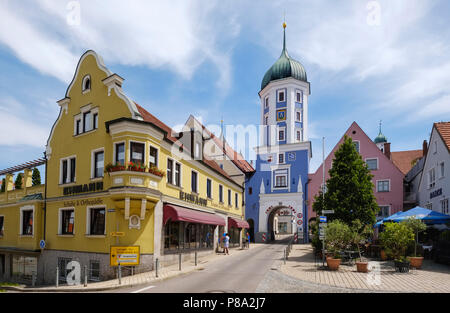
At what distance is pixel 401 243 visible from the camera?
16.9 metres

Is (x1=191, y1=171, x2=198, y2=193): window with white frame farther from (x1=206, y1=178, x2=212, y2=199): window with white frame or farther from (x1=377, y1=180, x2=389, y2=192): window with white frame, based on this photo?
(x1=377, y1=180, x2=389, y2=192): window with white frame

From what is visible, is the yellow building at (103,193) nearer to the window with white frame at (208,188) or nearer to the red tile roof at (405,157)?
the window with white frame at (208,188)

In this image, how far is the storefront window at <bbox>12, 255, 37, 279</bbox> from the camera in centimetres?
2231

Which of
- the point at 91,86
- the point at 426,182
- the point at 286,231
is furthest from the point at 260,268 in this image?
the point at 286,231

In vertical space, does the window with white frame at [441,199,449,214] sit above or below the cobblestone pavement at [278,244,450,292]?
above

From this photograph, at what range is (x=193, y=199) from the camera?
2386cm

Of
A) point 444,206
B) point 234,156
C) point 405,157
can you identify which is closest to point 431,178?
point 444,206

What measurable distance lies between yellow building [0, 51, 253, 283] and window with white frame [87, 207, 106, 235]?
58 millimetres

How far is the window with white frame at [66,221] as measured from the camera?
2016 centimetres

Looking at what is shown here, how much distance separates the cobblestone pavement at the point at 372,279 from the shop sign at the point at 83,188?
36.0 ft

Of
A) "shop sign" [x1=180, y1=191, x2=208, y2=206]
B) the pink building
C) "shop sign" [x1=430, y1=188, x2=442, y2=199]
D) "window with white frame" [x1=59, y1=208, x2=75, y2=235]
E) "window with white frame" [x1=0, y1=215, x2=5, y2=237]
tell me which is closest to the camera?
"window with white frame" [x1=59, y1=208, x2=75, y2=235]

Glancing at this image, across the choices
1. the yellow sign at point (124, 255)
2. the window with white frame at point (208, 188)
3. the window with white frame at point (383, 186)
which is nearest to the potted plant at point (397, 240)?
the yellow sign at point (124, 255)

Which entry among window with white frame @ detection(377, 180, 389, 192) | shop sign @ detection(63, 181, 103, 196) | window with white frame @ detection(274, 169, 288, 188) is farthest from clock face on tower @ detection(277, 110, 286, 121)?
shop sign @ detection(63, 181, 103, 196)
